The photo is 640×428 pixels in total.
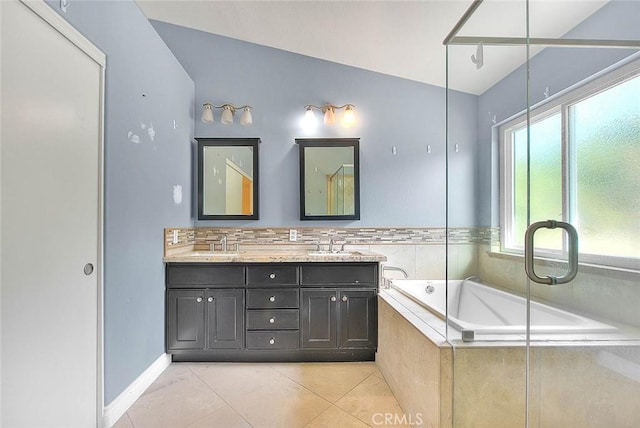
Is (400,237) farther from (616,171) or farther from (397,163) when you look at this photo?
(616,171)

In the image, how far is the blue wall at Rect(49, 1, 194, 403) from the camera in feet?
5.57

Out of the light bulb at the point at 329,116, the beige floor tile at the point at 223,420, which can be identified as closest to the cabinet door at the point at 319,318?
the beige floor tile at the point at 223,420

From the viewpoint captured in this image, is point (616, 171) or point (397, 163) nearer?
point (616, 171)

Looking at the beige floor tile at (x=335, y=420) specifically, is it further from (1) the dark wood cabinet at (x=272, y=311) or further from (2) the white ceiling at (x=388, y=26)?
(2) the white ceiling at (x=388, y=26)

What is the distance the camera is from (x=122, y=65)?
Answer: 1.83 metres

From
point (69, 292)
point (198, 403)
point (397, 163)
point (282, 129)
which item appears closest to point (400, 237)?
point (397, 163)

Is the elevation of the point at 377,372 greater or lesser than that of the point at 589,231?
lesser

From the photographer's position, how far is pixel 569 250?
1404 mm

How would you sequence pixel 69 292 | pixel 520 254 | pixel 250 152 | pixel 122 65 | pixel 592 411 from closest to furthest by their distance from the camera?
pixel 592 411 → pixel 69 292 → pixel 520 254 → pixel 122 65 → pixel 250 152

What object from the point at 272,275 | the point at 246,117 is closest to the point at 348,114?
the point at 246,117

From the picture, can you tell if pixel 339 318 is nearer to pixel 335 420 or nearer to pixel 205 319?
pixel 335 420

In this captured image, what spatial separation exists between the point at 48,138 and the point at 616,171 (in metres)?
2.43

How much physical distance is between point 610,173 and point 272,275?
2.09 metres

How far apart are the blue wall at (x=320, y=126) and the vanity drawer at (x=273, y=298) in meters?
0.76
